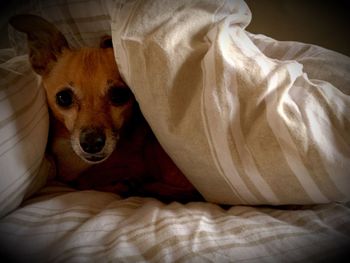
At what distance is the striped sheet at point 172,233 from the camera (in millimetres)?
496

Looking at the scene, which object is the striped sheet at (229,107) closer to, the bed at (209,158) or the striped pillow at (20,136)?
the bed at (209,158)

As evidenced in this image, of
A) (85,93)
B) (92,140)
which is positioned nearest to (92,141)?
(92,140)

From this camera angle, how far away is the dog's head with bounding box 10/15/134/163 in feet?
2.71

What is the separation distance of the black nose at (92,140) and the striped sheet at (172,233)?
0.57 ft

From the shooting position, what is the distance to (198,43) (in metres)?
0.64

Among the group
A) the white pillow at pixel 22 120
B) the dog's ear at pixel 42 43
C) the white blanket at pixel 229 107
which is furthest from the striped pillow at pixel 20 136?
the white blanket at pixel 229 107

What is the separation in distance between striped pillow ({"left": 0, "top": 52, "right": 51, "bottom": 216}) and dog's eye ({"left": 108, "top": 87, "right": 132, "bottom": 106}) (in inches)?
7.2

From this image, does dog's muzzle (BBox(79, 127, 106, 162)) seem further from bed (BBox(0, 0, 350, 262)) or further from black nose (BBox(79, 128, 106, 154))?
bed (BBox(0, 0, 350, 262))

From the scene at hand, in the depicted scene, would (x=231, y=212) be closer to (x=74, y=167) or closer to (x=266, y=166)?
(x=266, y=166)

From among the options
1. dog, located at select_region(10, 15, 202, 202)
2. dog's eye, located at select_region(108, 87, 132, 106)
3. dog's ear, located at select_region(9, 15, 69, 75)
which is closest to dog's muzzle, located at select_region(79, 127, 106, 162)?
dog, located at select_region(10, 15, 202, 202)

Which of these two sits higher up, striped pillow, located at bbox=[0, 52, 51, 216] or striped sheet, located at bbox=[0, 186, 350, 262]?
striped pillow, located at bbox=[0, 52, 51, 216]

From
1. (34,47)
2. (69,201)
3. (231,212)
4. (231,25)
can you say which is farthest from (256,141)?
(34,47)

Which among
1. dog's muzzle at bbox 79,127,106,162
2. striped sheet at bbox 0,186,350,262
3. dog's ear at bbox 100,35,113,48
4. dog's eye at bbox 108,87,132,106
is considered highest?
dog's ear at bbox 100,35,113,48

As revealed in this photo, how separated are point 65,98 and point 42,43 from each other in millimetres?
211
